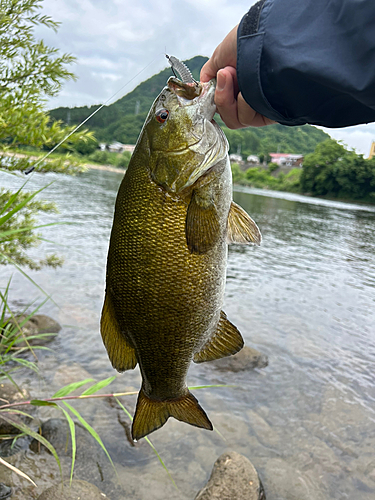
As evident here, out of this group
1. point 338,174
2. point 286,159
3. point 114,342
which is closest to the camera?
point 114,342

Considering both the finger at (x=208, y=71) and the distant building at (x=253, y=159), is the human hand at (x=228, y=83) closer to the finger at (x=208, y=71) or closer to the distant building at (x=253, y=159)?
the finger at (x=208, y=71)

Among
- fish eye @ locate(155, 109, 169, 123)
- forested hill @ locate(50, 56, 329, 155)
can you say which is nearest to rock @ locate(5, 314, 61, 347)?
forested hill @ locate(50, 56, 329, 155)

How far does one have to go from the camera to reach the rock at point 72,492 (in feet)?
11.0

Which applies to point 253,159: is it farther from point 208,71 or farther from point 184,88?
point 184,88

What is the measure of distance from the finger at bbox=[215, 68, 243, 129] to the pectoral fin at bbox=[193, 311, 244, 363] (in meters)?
1.00

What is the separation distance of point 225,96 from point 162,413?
60.7 inches

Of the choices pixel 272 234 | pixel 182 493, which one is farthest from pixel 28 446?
pixel 272 234

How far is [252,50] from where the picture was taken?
1.60 meters

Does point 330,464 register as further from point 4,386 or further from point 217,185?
point 217,185

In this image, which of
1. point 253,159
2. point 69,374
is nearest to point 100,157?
point 253,159

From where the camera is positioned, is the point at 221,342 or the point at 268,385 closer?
the point at 221,342

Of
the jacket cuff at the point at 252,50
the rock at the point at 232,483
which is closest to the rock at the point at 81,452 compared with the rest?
the rock at the point at 232,483

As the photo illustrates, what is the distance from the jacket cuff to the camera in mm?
1571

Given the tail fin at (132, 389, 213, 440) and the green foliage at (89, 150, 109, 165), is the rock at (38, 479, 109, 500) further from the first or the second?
the green foliage at (89, 150, 109, 165)
